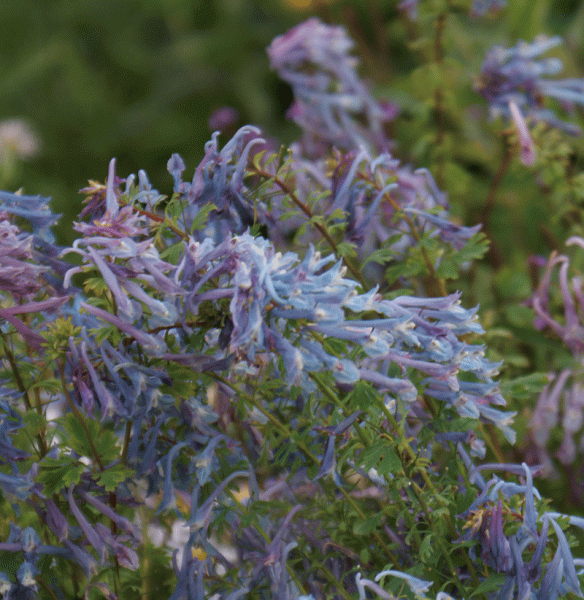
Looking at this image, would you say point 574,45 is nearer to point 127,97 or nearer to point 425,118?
point 425,118

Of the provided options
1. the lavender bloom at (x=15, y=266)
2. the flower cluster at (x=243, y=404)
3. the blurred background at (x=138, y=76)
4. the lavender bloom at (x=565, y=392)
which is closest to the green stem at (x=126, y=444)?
the flower cluster at (x=243, y=404)

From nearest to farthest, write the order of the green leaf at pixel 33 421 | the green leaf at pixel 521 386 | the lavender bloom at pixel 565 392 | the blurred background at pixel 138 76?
1. the green leaf at pixel 33 421
2. the green leaf at pixel 521 386
3. the lavender bloom at pixel 565 392
4. the blurred background at pixel 138 76

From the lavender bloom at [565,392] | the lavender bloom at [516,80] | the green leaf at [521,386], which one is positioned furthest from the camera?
the lavender bloom at [516,80]

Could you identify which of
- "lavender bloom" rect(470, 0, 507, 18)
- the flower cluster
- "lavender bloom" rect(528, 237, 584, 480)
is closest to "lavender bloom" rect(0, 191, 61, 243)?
the flower cluster

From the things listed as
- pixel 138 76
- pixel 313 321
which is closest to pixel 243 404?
pixel 313 321

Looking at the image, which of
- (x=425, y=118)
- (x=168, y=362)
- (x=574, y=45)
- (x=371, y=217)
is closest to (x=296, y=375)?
(x=168, y=362)

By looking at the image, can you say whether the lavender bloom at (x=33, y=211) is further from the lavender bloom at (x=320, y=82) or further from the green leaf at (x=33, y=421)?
the lavender bloom at (x=320, y=82)
